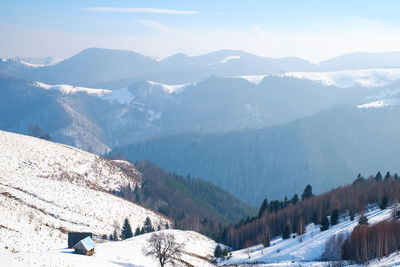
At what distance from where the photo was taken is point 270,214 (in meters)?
96.2

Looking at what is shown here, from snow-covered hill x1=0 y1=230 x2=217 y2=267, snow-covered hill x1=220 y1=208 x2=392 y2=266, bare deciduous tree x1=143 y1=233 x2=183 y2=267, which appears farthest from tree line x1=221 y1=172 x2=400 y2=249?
bare deciduous tree x1=143 y1=233 x2=183 y2=267

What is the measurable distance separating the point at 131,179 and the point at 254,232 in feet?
214

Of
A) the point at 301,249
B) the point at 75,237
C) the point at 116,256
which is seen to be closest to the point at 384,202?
the point at 301,249

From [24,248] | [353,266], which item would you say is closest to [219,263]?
[353,266]

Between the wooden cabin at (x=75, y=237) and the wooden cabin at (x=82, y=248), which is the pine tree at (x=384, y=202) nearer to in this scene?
the wooden cabin at (x=75, y=237)

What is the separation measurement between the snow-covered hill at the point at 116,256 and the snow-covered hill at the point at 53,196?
8351 mm

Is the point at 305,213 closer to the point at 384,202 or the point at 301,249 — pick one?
the point at 384,202

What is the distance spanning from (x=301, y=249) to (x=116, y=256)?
2908cm

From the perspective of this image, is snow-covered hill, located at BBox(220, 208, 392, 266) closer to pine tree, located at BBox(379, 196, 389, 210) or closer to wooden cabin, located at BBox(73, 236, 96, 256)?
pine tree, located at BBox(379, 196, 389, 210)

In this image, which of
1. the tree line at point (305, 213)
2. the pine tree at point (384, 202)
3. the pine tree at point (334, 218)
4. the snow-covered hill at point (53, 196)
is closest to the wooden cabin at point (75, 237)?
the snow-covered hill at point (53, 196)

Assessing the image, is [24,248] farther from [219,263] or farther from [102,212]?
[102,212]

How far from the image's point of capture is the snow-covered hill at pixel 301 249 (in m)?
65.3

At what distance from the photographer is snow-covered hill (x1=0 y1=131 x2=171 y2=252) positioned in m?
64.8

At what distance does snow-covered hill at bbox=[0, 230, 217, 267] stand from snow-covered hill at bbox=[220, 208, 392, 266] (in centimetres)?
671
